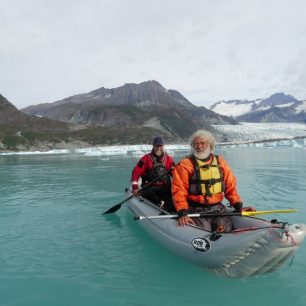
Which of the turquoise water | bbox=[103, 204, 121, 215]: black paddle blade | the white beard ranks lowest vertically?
the turquoise water

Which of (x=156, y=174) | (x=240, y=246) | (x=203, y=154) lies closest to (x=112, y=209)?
(x=156, y=174)

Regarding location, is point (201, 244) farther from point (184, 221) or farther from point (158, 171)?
point (158, 171)

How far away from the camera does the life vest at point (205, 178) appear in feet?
22.6

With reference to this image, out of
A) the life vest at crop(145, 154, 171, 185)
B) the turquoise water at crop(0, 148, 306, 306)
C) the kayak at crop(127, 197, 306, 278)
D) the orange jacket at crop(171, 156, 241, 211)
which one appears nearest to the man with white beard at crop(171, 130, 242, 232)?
the orange jacket at crop(171, 156, 241, 211)

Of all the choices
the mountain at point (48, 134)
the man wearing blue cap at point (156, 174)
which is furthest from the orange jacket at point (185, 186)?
the mountain at point (48, 134)

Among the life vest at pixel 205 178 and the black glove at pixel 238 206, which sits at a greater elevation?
the life vest at pixel 205 178

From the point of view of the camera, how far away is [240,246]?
5715mm

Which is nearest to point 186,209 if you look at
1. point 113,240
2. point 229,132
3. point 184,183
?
point 184,183

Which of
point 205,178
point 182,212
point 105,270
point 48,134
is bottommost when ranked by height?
point 105,270

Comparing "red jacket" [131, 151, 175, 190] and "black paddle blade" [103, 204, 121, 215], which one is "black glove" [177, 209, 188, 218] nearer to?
"red jacket" [131, 151, 175, 190]

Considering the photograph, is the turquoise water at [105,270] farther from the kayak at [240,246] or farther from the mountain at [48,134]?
the mountain at [48,134]

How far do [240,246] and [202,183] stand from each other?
157cm

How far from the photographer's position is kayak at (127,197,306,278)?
215 inches

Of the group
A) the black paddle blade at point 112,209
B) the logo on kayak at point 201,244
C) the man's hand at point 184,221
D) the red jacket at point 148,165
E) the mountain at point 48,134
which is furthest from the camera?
the mountain at point 48,134
